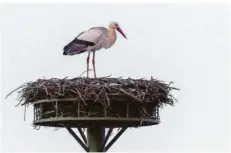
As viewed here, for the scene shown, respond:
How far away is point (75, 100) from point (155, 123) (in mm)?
1688

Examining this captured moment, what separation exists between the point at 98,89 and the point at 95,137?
1.41m

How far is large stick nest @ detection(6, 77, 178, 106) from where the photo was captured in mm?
10914

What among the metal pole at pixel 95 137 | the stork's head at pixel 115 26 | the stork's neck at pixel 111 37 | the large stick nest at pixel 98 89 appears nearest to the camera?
the large stick nest at pixel 98 89

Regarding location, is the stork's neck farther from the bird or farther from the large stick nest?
the large stick nest

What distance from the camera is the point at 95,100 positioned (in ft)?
35.7

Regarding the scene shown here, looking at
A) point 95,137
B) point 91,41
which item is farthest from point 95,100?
point 91,41

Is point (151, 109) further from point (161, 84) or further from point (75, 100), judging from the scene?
point (75, 100)

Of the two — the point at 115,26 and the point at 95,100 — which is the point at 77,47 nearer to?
the point at 115,26

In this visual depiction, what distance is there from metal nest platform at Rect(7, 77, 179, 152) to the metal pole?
0.94ft

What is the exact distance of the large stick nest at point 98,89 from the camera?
10.9 m

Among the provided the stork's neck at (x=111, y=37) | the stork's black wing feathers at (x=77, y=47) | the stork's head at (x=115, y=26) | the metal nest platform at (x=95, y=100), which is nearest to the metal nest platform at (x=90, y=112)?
the metal nest platform at (x=95, y=100)

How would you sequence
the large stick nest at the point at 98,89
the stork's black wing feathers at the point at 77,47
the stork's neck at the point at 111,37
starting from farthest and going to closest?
1. the stork's neck at the point at 111,37
2. the stork's black wing feathers at the point at 77,47
3. the large stick nest at the point at 98,89

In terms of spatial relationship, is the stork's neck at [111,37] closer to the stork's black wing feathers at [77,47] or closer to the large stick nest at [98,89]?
the stork's black wing feathers at [77,47]

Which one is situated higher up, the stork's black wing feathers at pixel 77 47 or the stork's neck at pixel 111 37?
the stork's neck at pixel 111 37
